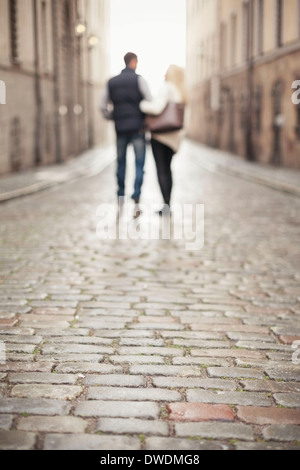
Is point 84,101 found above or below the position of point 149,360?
above

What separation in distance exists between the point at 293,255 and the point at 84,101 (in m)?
27.3

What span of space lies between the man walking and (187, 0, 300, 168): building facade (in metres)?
11.7

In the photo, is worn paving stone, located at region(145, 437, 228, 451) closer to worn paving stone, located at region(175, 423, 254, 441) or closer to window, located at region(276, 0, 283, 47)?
worn paving stone, located at region(175, 423, 254, 441)

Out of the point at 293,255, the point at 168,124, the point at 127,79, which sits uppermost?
the point at 127,79

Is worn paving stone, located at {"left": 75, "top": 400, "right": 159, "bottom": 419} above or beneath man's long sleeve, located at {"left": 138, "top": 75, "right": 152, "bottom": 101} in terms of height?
beneath

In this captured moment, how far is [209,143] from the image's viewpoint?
39.3 m

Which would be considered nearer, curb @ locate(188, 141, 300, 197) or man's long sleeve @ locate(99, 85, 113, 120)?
man's long sleeve @ locate(99, 85, 113, 120)

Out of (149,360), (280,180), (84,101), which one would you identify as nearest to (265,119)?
(280,180)

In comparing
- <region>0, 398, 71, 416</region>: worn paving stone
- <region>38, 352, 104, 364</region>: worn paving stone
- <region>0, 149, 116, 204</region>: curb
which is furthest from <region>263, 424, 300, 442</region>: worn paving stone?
<region>0, 149, 116, 204</region>: curb

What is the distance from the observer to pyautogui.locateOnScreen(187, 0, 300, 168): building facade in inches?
830

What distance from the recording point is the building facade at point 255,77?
2108 centimetres

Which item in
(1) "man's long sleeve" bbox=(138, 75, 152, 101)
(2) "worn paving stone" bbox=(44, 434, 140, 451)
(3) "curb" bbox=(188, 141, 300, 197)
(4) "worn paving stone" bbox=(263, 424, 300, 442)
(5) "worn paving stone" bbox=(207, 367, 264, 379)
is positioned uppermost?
(1) "man's long sleeve" bbox=(138, 75, 152, 101)
